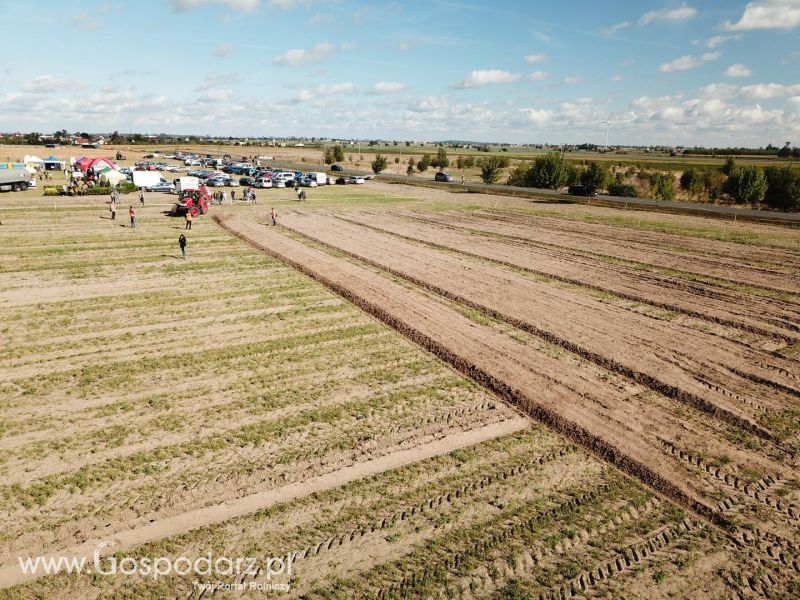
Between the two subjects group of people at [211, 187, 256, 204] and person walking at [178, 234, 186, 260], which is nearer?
person walking at [178, 234, 186, 260]

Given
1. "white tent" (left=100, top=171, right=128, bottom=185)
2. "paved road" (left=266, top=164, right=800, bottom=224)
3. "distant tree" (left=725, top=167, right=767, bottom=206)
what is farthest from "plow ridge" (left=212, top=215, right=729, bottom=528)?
"distant tree" (left=725, top=167, right=767, bottom=206)

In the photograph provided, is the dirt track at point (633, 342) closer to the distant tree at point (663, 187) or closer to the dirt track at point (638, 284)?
the dirt track at point (638, 284)

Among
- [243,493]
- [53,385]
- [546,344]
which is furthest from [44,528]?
[546,344]

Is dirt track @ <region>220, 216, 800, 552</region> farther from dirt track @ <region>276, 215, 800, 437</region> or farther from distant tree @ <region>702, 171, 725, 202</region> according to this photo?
distant tree @ <region>702, 171, 725, 202</region>

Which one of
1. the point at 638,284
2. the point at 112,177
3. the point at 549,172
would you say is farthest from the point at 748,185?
the point at 112,177

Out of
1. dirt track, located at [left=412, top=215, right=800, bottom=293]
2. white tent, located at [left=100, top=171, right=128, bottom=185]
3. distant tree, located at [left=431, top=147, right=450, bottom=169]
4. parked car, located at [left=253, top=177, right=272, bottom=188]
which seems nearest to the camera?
dirt track, located at [left=412, top=215, right=800, bottom=293]
